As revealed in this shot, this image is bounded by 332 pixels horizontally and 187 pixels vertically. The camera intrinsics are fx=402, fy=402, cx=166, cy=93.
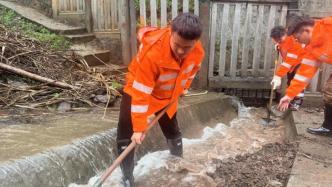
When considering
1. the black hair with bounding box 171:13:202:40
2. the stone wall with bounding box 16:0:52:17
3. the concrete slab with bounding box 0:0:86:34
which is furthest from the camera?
the stone wall with bounding box 16:0:52:17

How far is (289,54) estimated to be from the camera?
5.87 m

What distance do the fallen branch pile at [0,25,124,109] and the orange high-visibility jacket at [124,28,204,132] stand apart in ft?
8.13

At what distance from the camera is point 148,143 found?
5254mm

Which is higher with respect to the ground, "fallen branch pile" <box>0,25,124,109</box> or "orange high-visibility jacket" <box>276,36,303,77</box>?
"orange high-visibility jacket" <box>276,36,303,77</box>

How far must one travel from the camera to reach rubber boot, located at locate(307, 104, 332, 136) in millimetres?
5160

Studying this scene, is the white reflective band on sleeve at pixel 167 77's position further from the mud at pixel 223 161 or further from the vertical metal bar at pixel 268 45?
the vertical metal bar at pixel 268 45

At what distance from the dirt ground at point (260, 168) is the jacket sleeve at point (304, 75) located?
2.87 ft

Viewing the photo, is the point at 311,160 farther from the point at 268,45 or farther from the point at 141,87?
the point at 268,45

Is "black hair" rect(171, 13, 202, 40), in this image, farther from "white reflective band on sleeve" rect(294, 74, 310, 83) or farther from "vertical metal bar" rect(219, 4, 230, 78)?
"vertical metal bar" rect(219, 4, 230, 78)

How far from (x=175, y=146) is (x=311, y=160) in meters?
1.52

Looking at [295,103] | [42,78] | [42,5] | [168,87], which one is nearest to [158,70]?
[168,87]

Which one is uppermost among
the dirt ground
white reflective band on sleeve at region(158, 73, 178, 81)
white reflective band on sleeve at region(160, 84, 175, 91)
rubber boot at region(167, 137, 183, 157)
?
white reflective band on sleeve at region(158, 73, 178, 81)

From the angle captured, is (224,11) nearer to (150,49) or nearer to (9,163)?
(150,49)

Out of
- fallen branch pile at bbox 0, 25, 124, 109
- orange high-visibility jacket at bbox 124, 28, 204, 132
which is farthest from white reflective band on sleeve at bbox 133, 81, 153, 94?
fallen branch pile at bbox 0, 25, 124, 109
